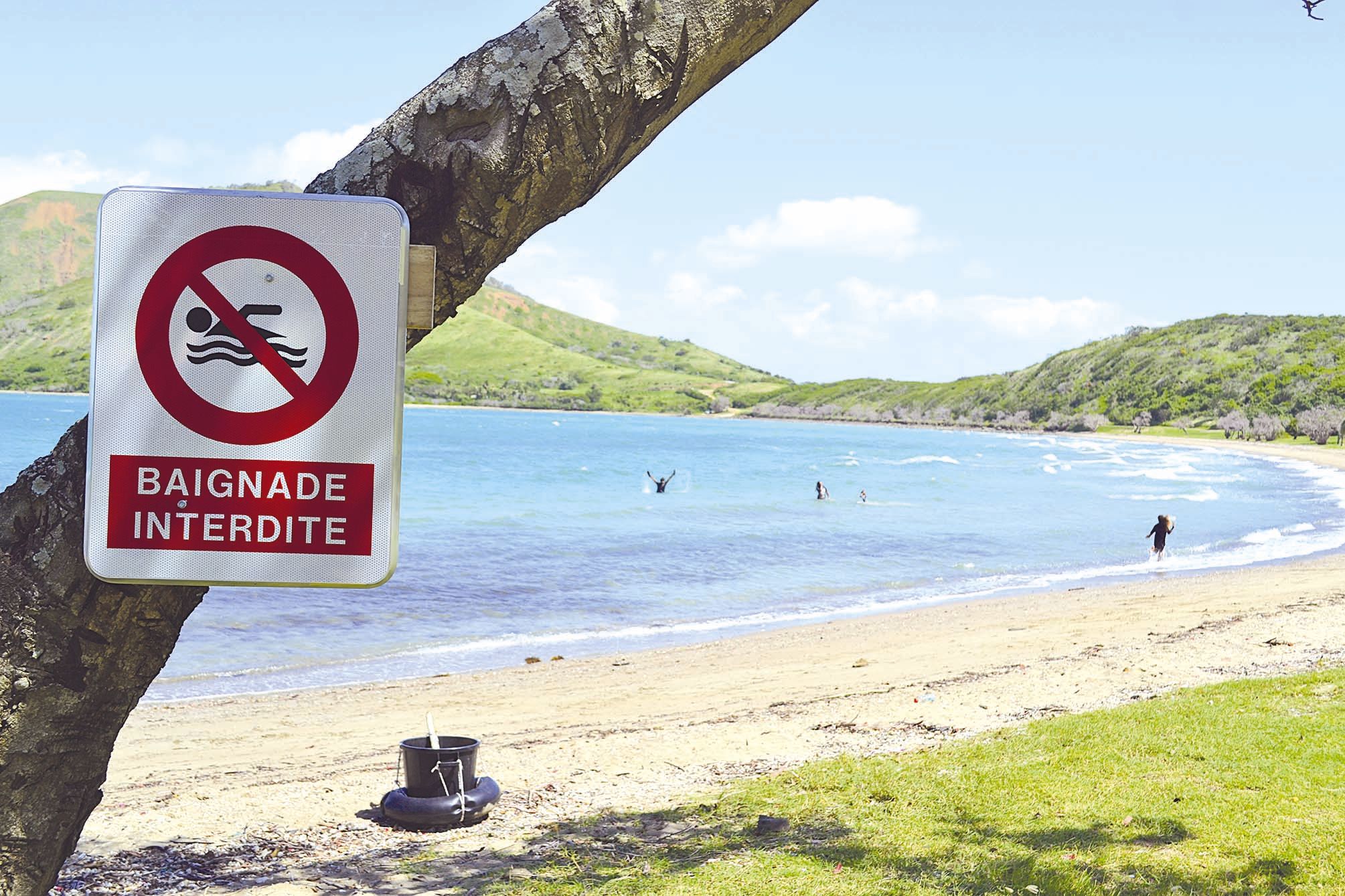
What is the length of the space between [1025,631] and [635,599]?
784 cm

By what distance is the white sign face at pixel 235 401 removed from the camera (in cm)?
183

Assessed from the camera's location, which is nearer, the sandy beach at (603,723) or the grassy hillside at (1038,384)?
the sandy beach at (603,723)

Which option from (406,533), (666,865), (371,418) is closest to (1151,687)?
(666,865)

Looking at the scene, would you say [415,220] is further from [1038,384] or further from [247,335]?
[1038,384]

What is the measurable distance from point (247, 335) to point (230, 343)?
33mm

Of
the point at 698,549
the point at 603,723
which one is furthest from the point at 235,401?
Answer: the point at 698,549

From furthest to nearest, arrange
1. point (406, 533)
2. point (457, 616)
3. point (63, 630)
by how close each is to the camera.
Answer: point (406, 533), point (457, 616), point (63, 630)

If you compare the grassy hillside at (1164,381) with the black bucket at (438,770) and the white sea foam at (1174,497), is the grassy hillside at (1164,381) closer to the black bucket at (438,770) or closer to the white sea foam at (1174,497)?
the white sea foam at (1174,497)

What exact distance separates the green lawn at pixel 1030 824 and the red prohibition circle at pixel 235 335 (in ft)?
11.4

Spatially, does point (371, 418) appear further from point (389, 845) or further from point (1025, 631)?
point (1025, 631)

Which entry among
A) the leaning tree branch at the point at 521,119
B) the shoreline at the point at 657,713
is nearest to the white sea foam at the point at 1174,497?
the shoreline at the point at 657,713

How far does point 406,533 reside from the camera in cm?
2986

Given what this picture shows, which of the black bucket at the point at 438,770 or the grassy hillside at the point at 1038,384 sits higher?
the grassy hillside at the point at 1038,384

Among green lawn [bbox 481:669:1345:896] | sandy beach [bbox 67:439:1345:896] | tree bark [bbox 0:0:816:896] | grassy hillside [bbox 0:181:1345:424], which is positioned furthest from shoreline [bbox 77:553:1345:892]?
grassy hillside [bbox 0:181:1345:424]
